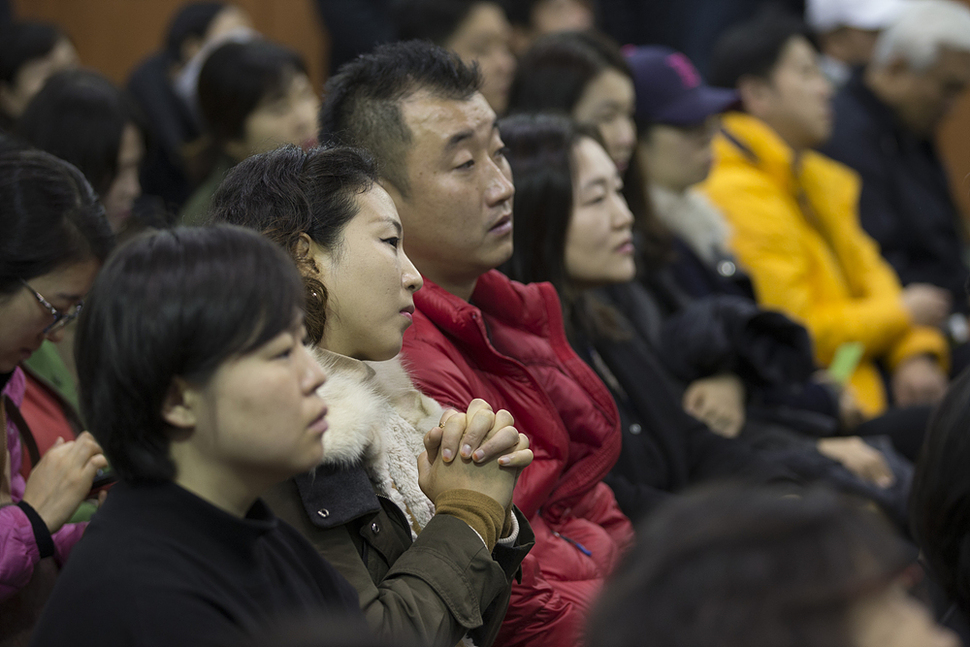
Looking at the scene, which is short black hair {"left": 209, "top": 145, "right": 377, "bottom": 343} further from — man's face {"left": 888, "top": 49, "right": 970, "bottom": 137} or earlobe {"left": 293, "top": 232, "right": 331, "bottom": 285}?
man's face {"left": 888, "top": 49, "right": 970, "bottom": 137}

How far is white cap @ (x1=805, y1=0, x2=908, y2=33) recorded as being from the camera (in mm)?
4934

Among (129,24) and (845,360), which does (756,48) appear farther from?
(129,24)

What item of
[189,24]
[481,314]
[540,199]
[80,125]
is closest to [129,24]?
[189,24]

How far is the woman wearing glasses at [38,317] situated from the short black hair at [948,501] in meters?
1.23

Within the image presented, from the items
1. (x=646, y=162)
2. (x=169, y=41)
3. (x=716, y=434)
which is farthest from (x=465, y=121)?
(x=169, y=41)

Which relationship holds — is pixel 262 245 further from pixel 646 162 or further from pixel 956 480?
pixel 646 162

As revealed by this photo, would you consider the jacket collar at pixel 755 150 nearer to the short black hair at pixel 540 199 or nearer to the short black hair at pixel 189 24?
the short black hair at pixel 540 199

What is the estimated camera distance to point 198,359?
1053mm

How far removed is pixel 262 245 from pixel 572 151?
1.31 m

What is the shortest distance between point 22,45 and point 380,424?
2.86 meters

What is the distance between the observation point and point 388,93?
184cm

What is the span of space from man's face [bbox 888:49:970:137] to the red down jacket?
120 inches

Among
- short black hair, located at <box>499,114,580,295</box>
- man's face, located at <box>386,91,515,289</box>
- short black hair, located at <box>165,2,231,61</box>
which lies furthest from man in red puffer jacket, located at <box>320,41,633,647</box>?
short black hair, located at <box>165,2,231,61</box>

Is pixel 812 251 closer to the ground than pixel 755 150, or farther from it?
closer to the ground
